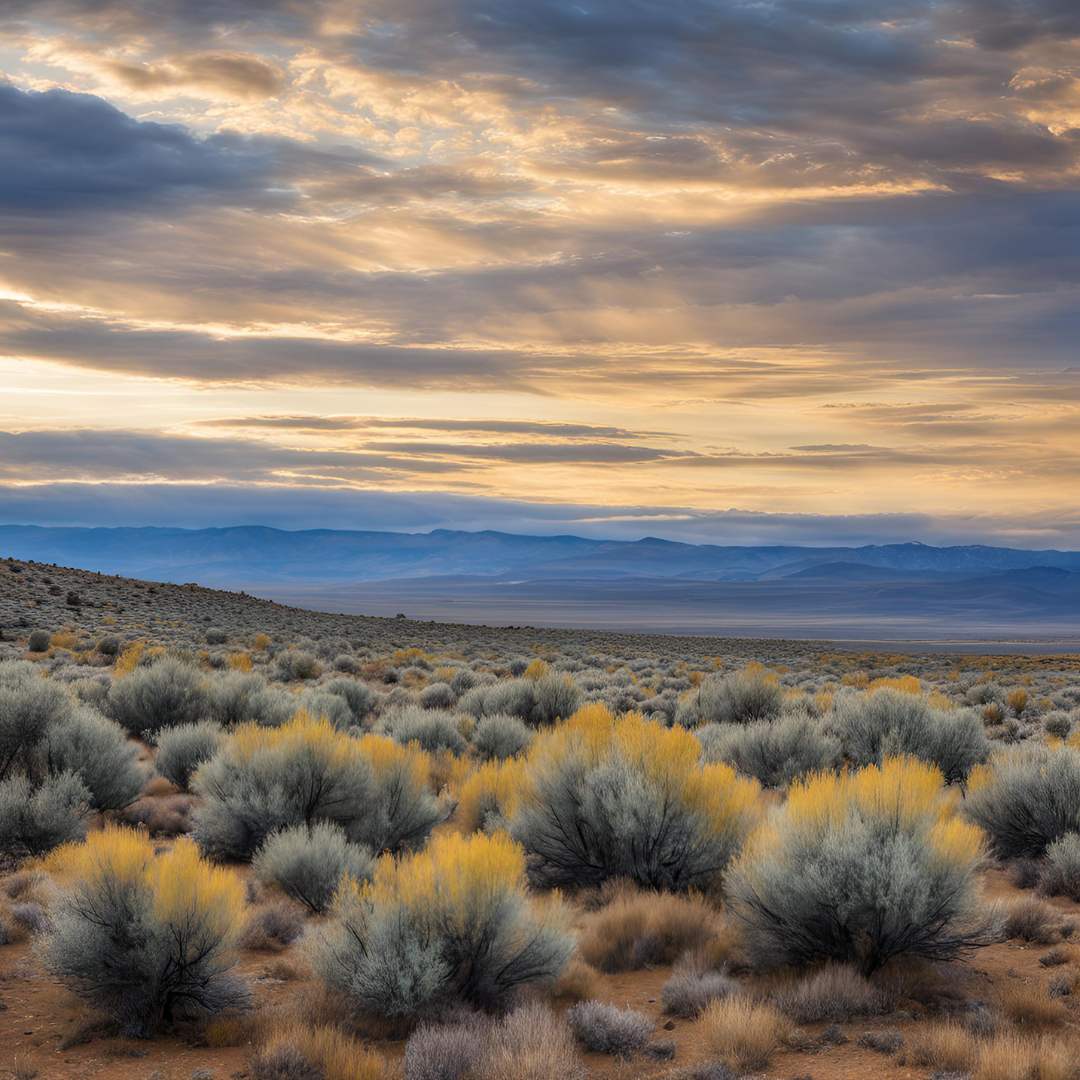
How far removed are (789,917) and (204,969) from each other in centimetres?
395

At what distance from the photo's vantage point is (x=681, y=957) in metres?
6.87

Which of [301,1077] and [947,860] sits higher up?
[947,860]

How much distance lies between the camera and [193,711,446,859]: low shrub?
30.4 feet

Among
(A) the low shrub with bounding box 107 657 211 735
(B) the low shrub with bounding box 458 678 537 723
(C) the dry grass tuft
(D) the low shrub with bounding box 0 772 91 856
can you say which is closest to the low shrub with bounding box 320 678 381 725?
(B) the low shrub with bounding box 458 678 537 723

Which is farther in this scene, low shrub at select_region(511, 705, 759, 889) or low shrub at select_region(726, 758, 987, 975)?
low shrub at select_region(511, 705, 759, 889)

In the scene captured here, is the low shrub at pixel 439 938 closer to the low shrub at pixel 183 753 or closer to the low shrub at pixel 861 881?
the low shrub at pixel 861 881

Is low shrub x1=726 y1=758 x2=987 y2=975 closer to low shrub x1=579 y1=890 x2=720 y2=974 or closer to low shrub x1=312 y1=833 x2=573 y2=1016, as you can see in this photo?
low shrub x1=579 y1=890 x2=720 y2=974

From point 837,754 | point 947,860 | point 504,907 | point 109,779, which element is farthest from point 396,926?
point 837,754

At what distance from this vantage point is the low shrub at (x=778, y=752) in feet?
40.9

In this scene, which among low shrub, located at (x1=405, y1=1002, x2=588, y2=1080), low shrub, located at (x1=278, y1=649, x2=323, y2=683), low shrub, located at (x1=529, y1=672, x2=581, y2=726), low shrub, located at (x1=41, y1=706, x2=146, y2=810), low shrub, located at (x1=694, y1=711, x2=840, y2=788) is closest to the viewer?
low shrub, located at (x1=405, y1=1002, x2=588, y2=1080)

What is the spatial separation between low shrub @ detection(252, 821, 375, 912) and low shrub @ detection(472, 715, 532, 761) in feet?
20.1

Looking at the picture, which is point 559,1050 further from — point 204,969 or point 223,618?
point 223,618

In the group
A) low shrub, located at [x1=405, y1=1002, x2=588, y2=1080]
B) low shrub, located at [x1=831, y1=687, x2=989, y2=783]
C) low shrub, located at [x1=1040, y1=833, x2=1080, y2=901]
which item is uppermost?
low shrub, located at [x1=831, y1=687, x2=989, y2=783]

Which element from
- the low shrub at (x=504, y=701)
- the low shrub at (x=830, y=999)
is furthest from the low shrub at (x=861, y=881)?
the low shrub at (x=504, y=701)
